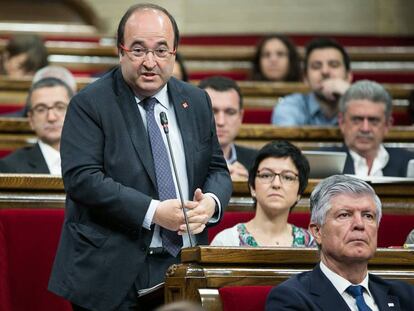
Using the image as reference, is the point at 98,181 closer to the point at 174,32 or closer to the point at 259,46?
the point at 174,32

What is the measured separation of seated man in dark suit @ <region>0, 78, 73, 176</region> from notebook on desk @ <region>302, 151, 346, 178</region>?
821 millimetres

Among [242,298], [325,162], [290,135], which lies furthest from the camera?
[290,135]

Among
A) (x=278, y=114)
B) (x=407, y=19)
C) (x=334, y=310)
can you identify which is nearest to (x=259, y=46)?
(x=278, y=114)

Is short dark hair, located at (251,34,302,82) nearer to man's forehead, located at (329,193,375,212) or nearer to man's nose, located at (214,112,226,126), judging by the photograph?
man's nose, located at (214,112,226,126)

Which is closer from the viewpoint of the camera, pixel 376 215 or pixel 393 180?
pixel 376 215

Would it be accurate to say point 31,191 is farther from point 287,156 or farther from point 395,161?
point 395,161

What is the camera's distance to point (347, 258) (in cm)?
234

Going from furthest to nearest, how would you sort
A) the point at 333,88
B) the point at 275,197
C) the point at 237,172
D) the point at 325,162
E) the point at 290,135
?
the point at 333,88 → the point at 290,135 → the point at 237,172 → the point at 325,162 → the point at 275,197

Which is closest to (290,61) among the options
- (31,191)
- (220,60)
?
(220,60)

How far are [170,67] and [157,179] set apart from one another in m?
0.25

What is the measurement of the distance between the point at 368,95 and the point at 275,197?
3.27 ft

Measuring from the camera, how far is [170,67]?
250 cm

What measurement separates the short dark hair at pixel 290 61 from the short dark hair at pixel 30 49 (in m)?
0.97

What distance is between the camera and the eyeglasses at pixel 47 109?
3772 millimetres
